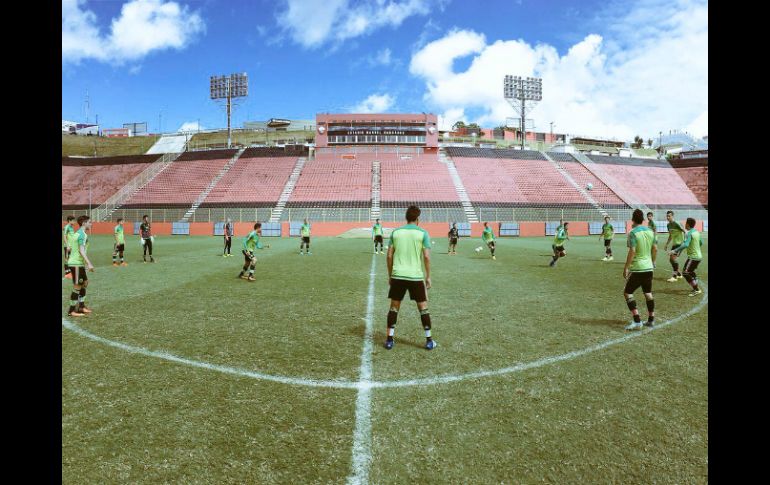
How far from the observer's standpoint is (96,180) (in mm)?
60844

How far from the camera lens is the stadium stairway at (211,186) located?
49.1 meters

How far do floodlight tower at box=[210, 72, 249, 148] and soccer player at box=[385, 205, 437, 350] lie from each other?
234 ft

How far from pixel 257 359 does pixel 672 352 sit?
5.96m

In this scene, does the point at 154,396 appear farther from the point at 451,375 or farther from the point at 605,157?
the point at 605,157

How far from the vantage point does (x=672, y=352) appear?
604 centimetres

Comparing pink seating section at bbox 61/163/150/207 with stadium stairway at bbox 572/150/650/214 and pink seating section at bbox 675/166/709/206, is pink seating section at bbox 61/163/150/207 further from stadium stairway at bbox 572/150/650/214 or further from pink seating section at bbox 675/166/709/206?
pink seating section at bbox 675/166/709/206

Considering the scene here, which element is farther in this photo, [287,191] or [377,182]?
[377,182]

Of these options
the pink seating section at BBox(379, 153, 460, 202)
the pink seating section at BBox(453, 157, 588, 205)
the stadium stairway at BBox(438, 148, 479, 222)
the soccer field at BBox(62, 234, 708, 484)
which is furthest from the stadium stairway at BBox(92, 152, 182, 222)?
the soccer field at BBox(62, 234, 708, 484)

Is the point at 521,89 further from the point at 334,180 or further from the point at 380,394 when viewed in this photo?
the point at 380,394

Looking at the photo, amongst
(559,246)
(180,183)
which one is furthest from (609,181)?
(180,183)

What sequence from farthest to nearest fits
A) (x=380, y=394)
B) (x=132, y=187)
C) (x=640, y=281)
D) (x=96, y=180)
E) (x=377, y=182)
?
(x=96, y=180)
(x=132, y=187)
(x=377, y=182)
(x=640, y=281)
(x=380, y=394)

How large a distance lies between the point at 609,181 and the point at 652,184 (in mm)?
7506

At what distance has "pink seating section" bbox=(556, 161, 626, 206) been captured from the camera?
54119 mm

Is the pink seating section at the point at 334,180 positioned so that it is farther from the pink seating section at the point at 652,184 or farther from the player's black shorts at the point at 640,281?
the player's black shorts at the point at 640,281
